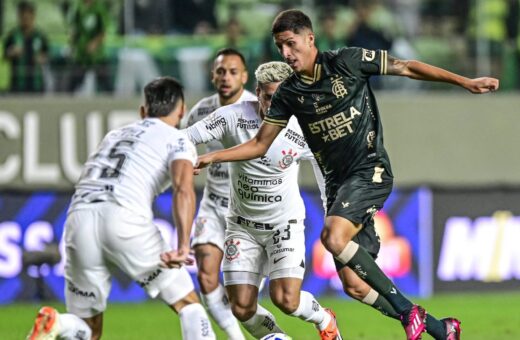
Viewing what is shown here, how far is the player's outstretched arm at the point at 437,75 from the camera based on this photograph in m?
8.15

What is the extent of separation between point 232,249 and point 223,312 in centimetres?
63

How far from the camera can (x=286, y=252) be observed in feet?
30.1

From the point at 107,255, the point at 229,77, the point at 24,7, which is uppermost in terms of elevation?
the point at 24,7

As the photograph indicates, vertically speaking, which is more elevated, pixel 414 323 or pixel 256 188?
pixel 256 188

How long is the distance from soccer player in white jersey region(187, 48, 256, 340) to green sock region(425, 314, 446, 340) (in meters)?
1.86

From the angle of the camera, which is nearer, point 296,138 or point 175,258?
point 175,258

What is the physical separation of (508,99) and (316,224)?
349 cm

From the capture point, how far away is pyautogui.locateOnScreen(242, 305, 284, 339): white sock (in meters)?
9.25

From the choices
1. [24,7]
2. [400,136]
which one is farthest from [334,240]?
[400,136]

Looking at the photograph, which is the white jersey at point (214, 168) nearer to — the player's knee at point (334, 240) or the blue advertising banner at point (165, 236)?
the player's knee at point (334, 240)

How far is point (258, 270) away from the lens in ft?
30.5

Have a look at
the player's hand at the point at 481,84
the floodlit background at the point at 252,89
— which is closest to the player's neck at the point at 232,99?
the player's hand at the point at 481,84

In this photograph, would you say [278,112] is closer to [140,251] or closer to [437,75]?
[437,75]

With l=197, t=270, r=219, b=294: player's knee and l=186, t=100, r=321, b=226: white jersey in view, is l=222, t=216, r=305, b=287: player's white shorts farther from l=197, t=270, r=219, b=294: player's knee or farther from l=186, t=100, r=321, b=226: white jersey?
l=197, t=270, r=219, b=294: player's knee
